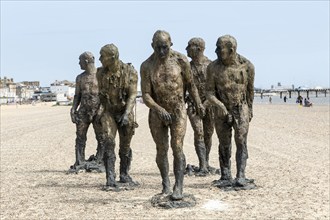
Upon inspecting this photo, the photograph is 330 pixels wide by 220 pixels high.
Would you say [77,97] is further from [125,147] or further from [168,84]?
[168,84]

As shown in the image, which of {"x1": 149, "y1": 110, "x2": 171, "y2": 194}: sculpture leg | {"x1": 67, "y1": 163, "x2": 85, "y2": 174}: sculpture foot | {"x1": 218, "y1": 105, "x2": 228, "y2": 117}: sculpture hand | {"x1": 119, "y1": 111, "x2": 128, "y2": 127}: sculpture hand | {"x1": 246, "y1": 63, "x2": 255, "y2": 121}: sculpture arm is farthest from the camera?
{"x1": 67, "y1": 163, "x2": 85, "y2": 174}: sculpture foot

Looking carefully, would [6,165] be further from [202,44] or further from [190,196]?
[190,196]

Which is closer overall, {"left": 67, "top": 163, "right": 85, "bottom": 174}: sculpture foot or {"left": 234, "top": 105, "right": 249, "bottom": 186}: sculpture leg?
{"left": 234, "top": 105, "right": 249, "bottom": 186}: sculpture leg

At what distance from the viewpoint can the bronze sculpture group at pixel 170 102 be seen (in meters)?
8.34

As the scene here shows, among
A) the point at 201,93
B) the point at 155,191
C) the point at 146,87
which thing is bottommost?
the point at 155,191

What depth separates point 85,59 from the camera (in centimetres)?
1235

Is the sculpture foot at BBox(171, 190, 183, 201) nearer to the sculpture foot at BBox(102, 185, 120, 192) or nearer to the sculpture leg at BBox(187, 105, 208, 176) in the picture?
the sculpture foot at BBox(102, 185, 120, 192)

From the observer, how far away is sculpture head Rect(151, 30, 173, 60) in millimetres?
8188

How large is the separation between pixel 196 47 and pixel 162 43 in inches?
137

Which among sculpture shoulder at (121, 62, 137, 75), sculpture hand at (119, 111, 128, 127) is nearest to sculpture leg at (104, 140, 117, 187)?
sculpture hand at (119, 111, 128, 127)

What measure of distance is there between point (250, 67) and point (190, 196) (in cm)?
278

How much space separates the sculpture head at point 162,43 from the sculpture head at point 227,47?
1.67m

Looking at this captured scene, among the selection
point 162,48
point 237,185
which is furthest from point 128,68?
point 237,185

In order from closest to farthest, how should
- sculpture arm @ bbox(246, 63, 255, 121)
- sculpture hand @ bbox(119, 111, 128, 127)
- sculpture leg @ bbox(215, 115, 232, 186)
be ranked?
sculpture hand @ bbox(119, 111, 128, 127), sculpture arm @ bbox(246, 63, 255, 121), sculpture leg @ bbox(215, 115, 232, 186)
